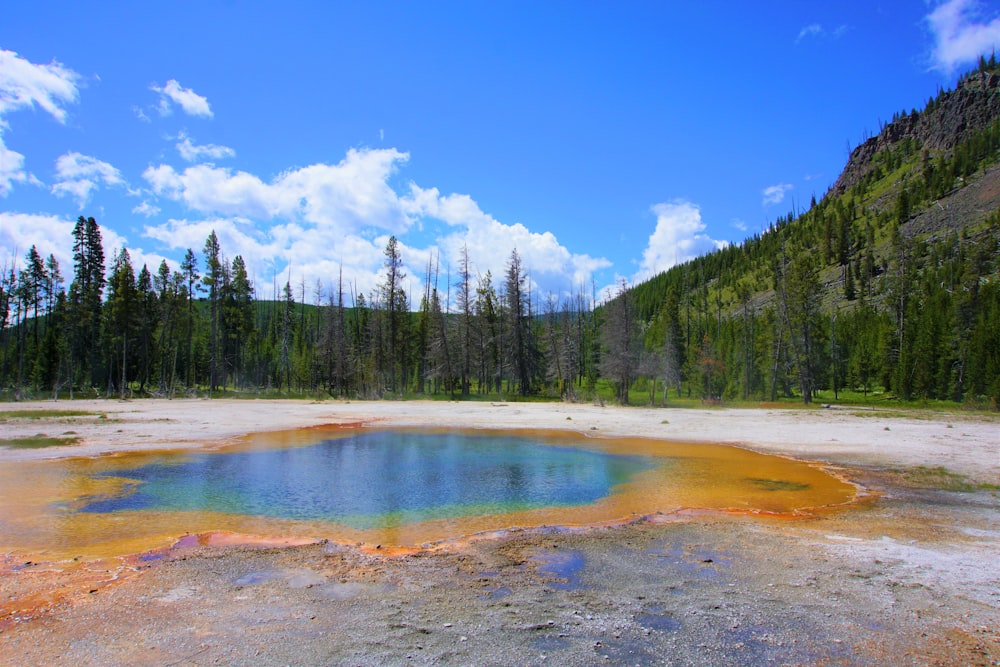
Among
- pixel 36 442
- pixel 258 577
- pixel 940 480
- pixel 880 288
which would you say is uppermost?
pixel 880 288

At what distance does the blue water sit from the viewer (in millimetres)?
13125

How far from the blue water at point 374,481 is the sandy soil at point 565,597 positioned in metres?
3.12

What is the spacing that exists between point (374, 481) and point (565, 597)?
35.4 ft

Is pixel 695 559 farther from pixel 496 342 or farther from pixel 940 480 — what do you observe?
pixel 496 342

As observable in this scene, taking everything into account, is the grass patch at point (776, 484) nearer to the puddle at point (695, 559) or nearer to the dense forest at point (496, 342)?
the puddle at point (695, 559)

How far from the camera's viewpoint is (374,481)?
1667cm

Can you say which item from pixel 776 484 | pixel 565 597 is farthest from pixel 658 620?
pixel 776 484

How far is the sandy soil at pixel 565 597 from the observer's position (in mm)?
5516

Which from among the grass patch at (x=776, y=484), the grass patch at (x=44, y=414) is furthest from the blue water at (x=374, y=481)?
the grass patch at (x=44, y=414)

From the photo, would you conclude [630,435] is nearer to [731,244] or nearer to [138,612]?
[138,612]

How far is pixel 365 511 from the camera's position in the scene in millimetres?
13008

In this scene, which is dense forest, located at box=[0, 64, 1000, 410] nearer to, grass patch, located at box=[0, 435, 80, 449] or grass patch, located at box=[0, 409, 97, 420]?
grass patch, located at box=[0, 409, 97, 420]

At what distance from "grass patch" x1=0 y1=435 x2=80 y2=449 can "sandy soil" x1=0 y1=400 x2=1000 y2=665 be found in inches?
610

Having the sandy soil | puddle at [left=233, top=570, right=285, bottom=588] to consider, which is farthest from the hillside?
puddle at [left=233, top=570, right=285, bottom=588]
